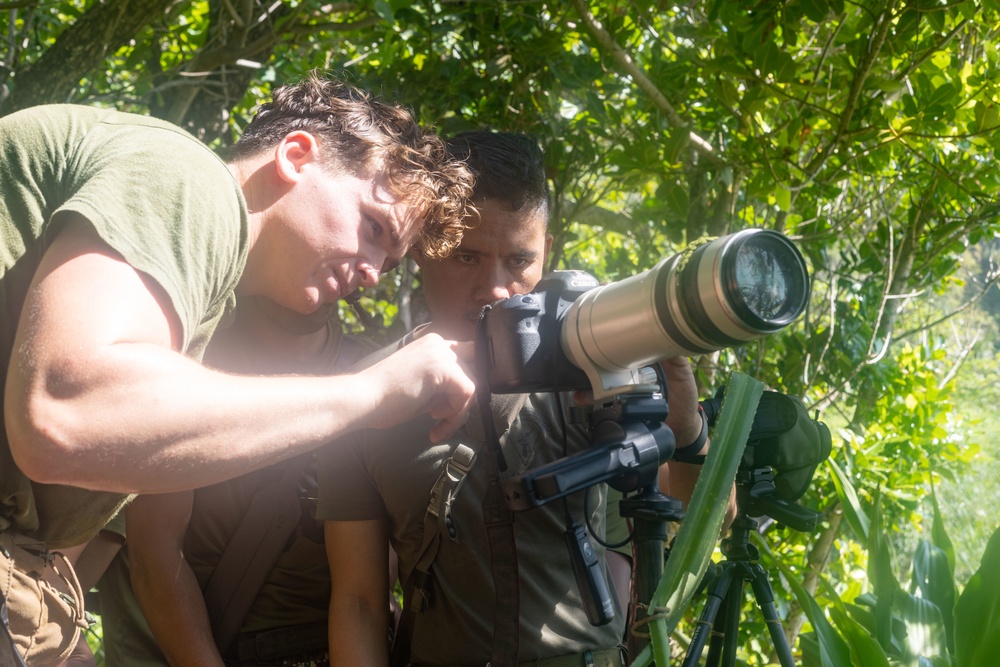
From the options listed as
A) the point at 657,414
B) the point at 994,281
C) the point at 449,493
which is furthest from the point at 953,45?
the point at 449,493

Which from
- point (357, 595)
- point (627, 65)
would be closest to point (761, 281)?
point (357, 595)

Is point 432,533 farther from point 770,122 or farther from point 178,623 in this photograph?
point 770,122

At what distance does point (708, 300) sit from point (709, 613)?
65 centimetres

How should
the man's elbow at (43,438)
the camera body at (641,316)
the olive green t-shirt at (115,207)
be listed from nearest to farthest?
the man's elbow at (43,438), the olive green t-shirt at (115,207), the camera body at (641,316)

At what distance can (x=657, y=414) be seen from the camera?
1.36m

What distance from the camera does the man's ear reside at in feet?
4.75

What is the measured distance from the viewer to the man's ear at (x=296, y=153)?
145 centimetres

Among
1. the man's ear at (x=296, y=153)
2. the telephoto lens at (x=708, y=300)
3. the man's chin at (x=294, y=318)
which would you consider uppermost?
the man's ear at (x=296, y=153)

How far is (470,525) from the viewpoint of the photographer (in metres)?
1.65

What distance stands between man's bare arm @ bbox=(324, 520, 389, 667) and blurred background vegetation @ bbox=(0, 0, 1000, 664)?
3.82 ft

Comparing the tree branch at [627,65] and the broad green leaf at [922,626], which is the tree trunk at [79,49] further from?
the broad green leaf at [922,626]

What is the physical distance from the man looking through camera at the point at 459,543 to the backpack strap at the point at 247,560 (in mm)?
130

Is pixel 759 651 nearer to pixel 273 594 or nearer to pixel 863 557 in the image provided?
pixel 863 557

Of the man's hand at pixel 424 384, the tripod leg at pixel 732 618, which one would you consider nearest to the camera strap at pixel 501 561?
the man's hand at pixel 424 384
